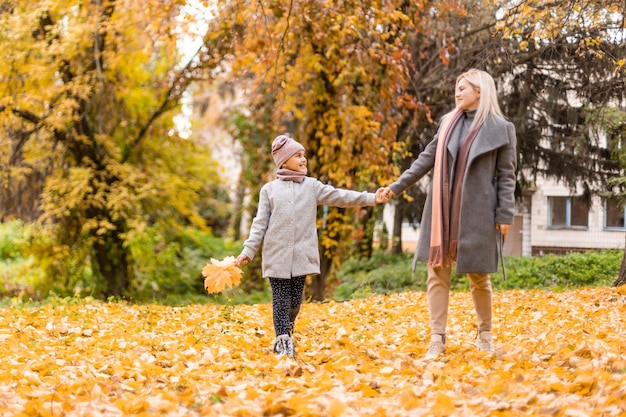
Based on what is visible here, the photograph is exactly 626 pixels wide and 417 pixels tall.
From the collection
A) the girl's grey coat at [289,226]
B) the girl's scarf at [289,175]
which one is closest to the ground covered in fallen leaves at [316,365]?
the girl's grey coat at [289,226]

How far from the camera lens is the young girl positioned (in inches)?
203

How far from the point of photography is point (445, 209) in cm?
478

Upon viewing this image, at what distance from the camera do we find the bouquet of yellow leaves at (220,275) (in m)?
5.07

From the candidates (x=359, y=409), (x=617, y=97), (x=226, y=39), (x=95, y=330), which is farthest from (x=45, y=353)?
(x=617, y=97)

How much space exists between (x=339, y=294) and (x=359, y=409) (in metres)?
11.0

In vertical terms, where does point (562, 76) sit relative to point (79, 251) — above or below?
above

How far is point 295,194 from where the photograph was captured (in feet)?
17.3

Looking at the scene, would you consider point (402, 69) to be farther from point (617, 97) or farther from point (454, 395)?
point (454, 395)

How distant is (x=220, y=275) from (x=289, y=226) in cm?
60

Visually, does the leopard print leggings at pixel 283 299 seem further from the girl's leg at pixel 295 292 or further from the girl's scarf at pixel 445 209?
the girl's scarf at pixel 445 209

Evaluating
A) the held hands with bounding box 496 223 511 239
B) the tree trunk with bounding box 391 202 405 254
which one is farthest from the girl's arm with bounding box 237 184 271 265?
the tree trunk with bounding box 391 202 405 254

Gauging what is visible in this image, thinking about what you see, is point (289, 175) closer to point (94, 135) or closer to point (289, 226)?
point (289, 226)

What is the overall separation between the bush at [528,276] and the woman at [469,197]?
6.88m

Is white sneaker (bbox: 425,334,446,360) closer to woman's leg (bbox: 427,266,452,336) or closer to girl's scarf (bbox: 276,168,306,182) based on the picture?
woman's leg (bbox: 427,266,452,336)
